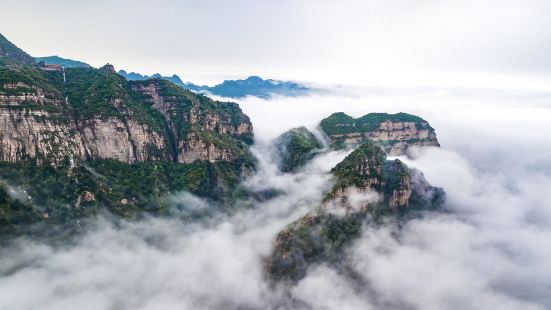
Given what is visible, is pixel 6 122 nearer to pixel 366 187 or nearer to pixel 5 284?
pixel 5 284

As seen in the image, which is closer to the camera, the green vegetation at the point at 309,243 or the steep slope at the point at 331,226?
the green vegetation at the point at 309,243

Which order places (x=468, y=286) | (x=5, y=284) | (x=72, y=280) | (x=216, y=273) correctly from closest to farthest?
(x=5, y=284) → (x=72, y=280) → (x=468, y=286) → (x=216, y=273)

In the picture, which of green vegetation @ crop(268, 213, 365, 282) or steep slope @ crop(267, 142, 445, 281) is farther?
steep slope @ crop(267, 142, 445, 281)

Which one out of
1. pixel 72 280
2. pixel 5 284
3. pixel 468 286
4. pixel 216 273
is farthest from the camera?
pixel 216 273

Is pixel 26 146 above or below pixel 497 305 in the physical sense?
above

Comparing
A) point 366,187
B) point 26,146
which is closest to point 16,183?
point 26,146

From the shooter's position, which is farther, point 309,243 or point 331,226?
point 331,226

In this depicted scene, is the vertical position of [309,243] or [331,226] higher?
[331,226]

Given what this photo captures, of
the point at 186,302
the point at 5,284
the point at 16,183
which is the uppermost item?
the point at 16,183

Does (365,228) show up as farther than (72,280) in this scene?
Yes

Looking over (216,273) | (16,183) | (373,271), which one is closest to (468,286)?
(373,271)
